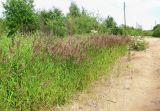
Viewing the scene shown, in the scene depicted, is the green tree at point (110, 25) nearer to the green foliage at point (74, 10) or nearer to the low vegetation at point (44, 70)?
the green foliage at point (74, 10)

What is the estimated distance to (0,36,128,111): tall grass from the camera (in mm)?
5177

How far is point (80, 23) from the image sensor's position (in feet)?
77.2

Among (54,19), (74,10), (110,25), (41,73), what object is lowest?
(41,73)

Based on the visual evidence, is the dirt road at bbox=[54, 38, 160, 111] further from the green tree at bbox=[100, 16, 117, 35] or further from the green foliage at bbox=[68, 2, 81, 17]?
the green foliage at bbox=[68, 2, 81, 17]

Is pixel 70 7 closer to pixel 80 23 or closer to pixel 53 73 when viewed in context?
pixel 80 23

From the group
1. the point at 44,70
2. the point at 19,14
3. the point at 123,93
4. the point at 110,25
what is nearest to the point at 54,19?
the point at 19,14

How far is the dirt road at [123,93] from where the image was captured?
615 centimetres

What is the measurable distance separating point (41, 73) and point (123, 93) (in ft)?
6.68

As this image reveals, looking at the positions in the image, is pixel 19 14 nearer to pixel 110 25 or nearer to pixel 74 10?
pixel 110 25

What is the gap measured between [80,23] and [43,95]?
18243 mm

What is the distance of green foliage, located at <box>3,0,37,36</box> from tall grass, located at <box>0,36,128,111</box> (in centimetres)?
1138

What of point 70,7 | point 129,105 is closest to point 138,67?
point 129,105

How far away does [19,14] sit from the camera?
19.0m

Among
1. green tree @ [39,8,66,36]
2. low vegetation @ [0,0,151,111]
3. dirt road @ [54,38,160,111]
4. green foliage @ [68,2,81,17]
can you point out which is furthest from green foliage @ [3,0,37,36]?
green foliage @ [68,2,81,17]
